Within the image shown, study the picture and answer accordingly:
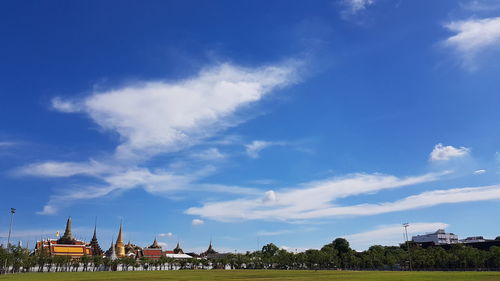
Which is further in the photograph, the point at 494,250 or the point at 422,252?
the point at 422,252

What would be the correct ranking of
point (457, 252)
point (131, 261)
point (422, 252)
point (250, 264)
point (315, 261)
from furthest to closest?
point (250, 264) → point (131, 261) → point (315, 261) → point (422, 252) → point (457, 252)

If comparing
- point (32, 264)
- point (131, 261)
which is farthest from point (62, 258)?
point (131, 261)

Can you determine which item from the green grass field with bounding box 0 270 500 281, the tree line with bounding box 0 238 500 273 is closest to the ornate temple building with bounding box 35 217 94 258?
the tree line with bounding box 0 238 500 273

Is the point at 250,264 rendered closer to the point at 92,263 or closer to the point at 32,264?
the point at 92,263

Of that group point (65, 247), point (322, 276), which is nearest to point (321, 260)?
point (322, 276)

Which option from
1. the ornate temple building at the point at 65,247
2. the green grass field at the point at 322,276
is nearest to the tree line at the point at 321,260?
the ornate temple building at the point at 65,247

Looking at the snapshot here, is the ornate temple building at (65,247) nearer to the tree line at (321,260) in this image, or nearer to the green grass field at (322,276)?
the tree line at (321,260)

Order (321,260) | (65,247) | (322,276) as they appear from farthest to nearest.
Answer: (65,247), (321,260), (322,276)

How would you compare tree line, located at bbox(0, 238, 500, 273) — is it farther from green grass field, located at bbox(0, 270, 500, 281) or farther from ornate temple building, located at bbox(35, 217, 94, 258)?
green grass field, located at bbox(0, 270, 500, 281)

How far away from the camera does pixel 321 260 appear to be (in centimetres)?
14362

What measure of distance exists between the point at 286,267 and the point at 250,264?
1718cm

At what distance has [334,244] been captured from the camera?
172500 millimetres

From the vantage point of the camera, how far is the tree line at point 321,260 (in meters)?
113

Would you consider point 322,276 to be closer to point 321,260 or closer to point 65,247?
point 321,260
